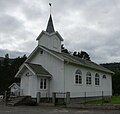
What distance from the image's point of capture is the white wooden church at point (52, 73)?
2731 cm

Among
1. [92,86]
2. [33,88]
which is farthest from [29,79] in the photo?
[92,86]

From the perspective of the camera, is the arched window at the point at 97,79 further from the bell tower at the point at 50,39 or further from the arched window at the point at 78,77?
the bell tower at the point at 50,39

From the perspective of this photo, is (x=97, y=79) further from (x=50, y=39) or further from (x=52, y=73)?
(x=50, y=39)

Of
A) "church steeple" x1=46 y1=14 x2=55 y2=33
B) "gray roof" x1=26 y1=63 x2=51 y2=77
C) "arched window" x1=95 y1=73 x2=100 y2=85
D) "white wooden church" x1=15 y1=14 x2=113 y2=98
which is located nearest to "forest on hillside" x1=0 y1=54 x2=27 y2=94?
"church steeple" x1=46 y1=14 x2=55 y2=33

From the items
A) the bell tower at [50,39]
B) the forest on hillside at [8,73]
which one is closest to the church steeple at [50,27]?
the bell tower at [50,39]

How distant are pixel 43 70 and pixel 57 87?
260 centimetres

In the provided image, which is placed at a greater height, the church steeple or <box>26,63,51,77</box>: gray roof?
the church steeple

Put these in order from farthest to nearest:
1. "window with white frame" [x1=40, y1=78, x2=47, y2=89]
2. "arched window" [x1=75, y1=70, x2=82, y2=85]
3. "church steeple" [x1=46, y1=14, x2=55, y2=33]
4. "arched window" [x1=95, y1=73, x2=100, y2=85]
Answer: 1. "arched window" [x1=95, y1=73, x2=100, y2=85]
2. "church steeple" [x1=46, y1=14, x2=55, y2=33]
3. "arched window" [x1=75, y1=70, x2=82, y2=85]
4. "window with white frame" [x1=40, y1=78, x2=47, y2=89]

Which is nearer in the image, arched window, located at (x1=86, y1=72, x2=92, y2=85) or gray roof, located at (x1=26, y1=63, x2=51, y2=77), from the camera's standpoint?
gray roof, located at (x1=26, y1=63, x2=51, y2=77)

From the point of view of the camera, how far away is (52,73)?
28562 mm

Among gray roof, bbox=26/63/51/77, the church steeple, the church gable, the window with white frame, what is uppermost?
the church steeple

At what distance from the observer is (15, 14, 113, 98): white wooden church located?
27312mm

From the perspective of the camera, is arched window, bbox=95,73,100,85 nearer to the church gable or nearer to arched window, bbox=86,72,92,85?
arched window, bbox=86,72,92,85

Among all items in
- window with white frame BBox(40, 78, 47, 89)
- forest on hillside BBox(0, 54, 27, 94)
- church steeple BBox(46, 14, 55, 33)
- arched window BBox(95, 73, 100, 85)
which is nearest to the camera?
window with white frame BBox(40, 78, 47, 89)
